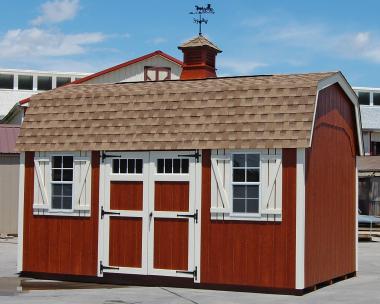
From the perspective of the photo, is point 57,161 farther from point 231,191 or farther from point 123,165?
point 231,191

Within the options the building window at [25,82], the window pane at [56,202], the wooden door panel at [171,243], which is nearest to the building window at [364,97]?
the building window at [25,82]

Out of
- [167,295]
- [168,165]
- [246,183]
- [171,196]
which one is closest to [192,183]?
[171,196]

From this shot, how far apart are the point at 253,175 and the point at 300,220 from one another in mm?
1129

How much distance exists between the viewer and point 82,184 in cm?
1484

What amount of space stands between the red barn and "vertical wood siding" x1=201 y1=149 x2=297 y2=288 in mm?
18

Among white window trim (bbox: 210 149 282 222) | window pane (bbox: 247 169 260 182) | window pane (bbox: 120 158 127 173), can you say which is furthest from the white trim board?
window pane (bbox: 120 158 127 173)

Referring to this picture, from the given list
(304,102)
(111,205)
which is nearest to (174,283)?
(111,205)

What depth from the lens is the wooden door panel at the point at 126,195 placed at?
47.2 ft

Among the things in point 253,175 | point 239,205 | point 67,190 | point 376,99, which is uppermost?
point 376,99

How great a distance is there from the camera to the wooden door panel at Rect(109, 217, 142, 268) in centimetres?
1439

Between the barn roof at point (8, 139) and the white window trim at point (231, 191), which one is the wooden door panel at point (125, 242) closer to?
the white window trim at point (231, 191)

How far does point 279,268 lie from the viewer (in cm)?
1322

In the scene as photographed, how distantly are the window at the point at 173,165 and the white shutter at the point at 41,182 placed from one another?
235 centimetres

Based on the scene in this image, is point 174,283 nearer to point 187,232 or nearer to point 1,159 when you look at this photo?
point 187,232
